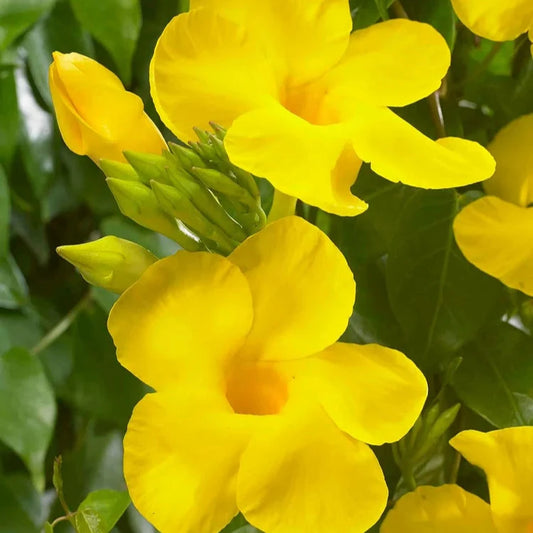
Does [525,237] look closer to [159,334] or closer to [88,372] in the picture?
[159,334]

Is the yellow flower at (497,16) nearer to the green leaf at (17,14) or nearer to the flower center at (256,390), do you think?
the flower center at (256,390)

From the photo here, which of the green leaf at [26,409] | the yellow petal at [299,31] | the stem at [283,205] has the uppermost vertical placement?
the yellow petal at [299,31]

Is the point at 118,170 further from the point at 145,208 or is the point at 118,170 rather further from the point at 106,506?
the point at 106,506

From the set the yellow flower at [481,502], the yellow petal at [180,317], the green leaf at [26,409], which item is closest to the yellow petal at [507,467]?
the yellow flower at [481,502]

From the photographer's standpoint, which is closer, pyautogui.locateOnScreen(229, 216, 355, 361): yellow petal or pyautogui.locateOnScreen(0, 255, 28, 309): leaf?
pyautogui.locateOnScreen(229, 216, 355, 361): yellow petal

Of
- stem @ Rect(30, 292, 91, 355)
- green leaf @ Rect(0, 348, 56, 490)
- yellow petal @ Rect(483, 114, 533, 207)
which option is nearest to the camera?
yellow petal @ Rect(483, 114, 533, 207)

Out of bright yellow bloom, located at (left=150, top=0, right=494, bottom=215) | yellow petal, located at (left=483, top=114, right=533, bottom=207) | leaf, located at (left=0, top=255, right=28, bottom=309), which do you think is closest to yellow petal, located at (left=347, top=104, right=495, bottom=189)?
bright yellow bloom, located at (left=150, top=0, right=494, bottom=215)

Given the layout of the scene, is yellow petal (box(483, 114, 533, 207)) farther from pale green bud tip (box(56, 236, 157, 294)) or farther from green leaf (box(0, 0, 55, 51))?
green leaf (box(0, 0, 55, 51))

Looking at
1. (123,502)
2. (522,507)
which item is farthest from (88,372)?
(522,507)
